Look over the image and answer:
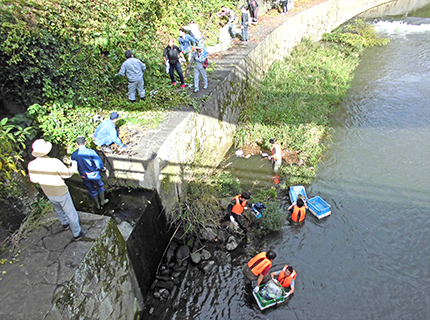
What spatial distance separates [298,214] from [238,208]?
1600mm

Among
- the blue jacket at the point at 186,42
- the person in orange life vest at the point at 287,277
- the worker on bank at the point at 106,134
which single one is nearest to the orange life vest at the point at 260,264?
the person in orange life vest at the point at 287,277

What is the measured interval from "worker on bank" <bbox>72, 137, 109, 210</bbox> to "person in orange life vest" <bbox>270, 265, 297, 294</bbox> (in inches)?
160

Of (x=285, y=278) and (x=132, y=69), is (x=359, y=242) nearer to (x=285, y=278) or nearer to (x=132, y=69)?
(x=285, y=278)

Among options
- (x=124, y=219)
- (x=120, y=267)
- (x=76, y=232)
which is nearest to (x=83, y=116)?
(x=124, y=219)

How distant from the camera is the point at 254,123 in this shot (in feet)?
34.6

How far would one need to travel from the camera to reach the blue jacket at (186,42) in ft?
31.2

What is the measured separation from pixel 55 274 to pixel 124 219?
172cm

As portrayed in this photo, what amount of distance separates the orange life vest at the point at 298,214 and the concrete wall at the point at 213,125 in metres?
2.83

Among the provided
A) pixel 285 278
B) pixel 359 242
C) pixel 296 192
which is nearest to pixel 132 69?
pixel 296 192

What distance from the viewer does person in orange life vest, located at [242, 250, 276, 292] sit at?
582 centimetres

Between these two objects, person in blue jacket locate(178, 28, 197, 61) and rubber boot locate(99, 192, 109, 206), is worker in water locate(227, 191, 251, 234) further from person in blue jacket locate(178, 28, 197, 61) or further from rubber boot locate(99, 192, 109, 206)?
person in blue jacket locate(178, 28, 197, 61)

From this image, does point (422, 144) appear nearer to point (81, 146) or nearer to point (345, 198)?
point (345, 198)

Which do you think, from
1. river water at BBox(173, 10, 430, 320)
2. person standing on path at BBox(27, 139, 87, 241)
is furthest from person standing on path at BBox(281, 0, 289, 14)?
person standing on path at BBox(27, 139, 87, 241)

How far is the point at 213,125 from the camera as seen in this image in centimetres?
901
